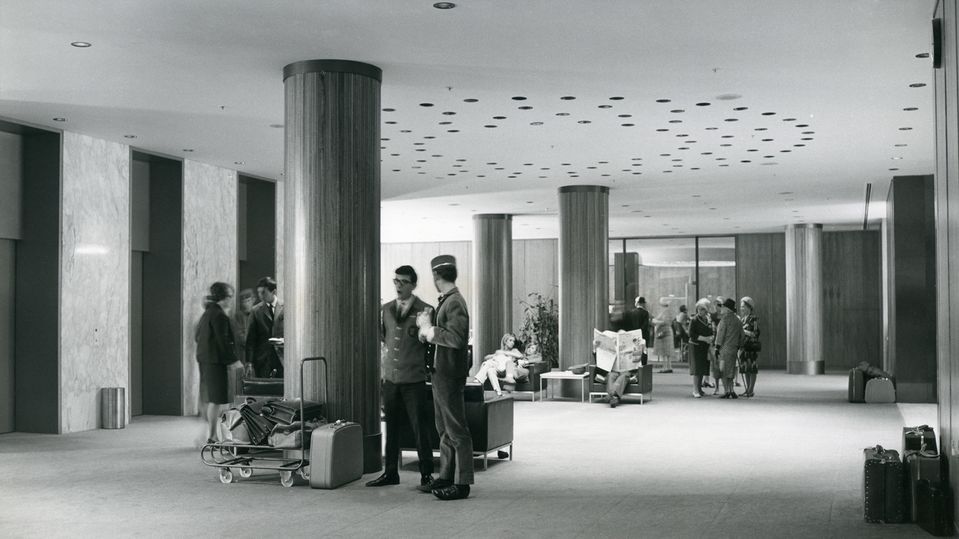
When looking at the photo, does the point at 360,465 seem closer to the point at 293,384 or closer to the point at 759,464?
the point at 293,384

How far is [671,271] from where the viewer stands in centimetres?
2967

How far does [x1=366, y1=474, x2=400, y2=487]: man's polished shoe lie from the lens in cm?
Result: 820

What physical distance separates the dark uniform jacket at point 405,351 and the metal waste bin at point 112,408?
6264 millimetres

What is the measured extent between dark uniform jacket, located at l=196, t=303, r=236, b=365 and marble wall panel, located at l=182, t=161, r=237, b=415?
4691 millimetres

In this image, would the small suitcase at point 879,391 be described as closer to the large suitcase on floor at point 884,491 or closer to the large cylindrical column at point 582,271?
the large cylindrical column at point 582,271

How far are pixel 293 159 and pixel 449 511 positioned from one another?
362cm

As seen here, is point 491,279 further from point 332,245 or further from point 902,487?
point 902,487

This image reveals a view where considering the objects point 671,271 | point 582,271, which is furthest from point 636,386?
point 671,271

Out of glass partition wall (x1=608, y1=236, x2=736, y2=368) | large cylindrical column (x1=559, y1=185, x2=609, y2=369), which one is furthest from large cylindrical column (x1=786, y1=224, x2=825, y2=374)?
large cylindrical column (x1=559, y1=185, x2=609, y2=369)

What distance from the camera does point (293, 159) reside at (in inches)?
352

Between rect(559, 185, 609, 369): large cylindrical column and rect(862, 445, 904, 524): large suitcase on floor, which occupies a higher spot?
rect(559, 185, 609, 369): large cylindrical column

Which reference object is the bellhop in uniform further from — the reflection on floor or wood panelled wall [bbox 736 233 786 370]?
wood panelled wall [bbox 736 233 786 370]

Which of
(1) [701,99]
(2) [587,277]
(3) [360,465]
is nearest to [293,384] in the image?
(3) [360,465]

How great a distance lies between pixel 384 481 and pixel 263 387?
6.69 ft
